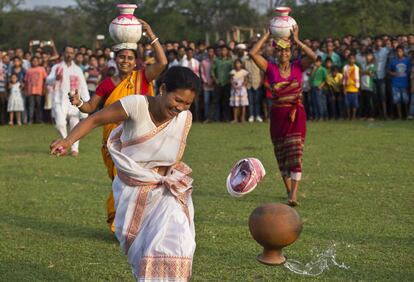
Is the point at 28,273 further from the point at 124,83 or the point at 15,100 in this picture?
the point at 15,100

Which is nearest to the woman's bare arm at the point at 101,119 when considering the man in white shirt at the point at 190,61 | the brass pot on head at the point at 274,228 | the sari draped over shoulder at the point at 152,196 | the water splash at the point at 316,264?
the sari draped over shoulder at the point at 152,196

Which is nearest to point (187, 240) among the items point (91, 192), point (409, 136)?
point (91, 192)

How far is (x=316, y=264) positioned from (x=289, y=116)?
10.8 ft

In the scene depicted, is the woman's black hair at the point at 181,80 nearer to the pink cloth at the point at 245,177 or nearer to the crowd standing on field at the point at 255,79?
the pink cloth at the point at 245,177

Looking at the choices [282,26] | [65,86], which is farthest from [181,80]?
[65,86]

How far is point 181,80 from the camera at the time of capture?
500 centimetres

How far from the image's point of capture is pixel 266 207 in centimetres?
484

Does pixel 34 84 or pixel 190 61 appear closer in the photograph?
pixel 190 61

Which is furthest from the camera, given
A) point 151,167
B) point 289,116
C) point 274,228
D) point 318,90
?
point 318,90

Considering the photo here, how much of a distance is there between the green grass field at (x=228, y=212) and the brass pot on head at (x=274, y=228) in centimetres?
150

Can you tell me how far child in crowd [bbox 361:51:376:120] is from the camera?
65.2 feet

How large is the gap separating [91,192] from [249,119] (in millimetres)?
11273

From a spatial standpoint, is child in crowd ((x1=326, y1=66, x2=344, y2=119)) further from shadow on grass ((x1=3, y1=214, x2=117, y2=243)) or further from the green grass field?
shadow on grass ((x1=3, y1=214, x2=117, y2=243))

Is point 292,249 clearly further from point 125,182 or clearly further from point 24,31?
point 24,31
